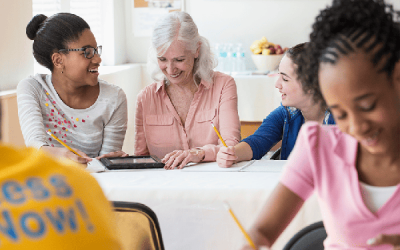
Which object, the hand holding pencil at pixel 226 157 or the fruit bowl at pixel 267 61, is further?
the fruit bowl at pixel 267 61

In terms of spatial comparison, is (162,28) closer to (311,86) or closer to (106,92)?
(106,92)

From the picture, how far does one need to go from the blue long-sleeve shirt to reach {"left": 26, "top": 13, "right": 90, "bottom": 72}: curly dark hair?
0.94 m

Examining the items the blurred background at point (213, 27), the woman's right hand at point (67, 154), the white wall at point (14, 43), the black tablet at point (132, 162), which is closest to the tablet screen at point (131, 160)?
the black tablet at point (132, 162)

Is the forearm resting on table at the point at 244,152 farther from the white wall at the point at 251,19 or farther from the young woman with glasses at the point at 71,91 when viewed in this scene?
the white wall at the point at 251,19

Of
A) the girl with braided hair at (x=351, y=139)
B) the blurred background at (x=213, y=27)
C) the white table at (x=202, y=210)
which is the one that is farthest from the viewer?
the blurred background at (x=213, y=27)

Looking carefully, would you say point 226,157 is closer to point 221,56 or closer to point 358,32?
point 358,32

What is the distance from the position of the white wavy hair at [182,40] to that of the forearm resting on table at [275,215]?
1417 millimetres

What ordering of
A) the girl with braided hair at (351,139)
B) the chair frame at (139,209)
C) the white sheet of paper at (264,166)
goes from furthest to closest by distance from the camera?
the white sheet of paper at (264,166) < the chair frame at (139,209) < the girl with braided hair at (351,139)

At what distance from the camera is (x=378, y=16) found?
68cm

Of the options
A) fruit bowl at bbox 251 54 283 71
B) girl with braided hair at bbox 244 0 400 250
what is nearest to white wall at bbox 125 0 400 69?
fruit bowl at bbox 251 54 283 71

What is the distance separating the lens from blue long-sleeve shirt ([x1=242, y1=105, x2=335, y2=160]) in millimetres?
1959

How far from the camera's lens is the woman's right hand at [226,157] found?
1.63 m

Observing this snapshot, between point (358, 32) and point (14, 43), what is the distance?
6.91 ft

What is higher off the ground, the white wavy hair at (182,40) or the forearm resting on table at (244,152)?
the white wavy hair at (182,40)
